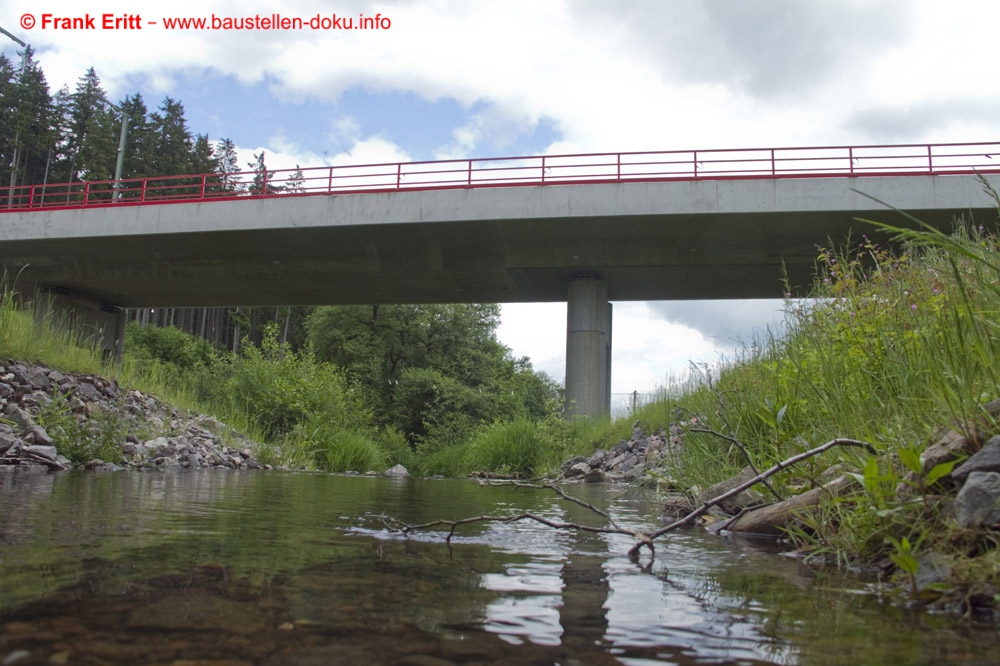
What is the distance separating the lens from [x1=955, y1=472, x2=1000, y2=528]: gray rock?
192 cm

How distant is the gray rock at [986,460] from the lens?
79.3 inches

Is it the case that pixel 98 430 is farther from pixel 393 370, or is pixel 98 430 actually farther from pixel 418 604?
pixel 393 370

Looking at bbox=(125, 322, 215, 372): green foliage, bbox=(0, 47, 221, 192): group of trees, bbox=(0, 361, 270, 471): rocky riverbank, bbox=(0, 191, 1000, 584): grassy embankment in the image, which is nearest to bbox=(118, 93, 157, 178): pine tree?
bbox=(0, 47, 221, 192): group of trees

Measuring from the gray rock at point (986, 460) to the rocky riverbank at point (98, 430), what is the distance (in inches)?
340

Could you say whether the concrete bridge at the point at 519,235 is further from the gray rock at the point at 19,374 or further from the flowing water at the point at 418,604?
the flowing water at the point at 418,604

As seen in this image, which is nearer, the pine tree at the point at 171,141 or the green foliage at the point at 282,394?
the green foliage at the point at 282,394

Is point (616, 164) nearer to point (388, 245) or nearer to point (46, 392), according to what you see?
point (388, 245)

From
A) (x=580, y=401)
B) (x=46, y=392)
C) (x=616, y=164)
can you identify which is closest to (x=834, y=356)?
(x=46, y=392)

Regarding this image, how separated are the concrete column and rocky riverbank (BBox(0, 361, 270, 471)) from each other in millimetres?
8467

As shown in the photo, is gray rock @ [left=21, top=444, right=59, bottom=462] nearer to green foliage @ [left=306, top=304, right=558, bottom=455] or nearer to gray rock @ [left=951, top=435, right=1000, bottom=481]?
gray rock @ [left=951, top=435, right=1000, bottom=481]

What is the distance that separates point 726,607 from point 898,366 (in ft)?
6.17

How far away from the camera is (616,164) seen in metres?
16.8

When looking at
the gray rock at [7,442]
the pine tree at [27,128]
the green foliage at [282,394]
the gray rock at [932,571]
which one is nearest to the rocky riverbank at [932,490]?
the gray rock at [932,571]

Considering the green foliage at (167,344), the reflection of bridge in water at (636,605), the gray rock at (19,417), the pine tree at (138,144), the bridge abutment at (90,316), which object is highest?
the pine tree at (138,144)
